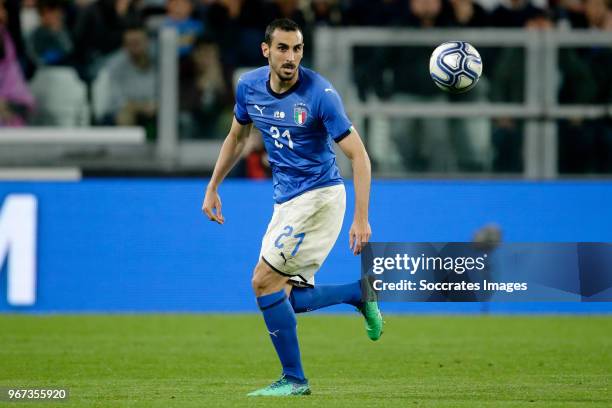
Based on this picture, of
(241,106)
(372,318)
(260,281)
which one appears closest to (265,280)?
(260,281)

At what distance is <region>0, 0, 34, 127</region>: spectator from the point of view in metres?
15.6

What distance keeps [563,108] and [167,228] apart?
4.71 m

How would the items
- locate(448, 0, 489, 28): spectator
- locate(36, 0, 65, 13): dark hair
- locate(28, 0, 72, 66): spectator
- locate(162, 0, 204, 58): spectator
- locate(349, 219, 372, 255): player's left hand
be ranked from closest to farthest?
locate(349, 219, 372, 255): player's left hand
locate(448, 0, 489, 28): spectator
locate(162, 0, 204, 58): spectator
locate(28, 0, 72, 66): spectator
locate(36, 0, 65, 13): dark hair

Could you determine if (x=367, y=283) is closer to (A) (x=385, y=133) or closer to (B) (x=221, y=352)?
(B) (x=221, y=352)

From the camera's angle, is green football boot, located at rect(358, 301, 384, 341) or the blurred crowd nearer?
green football boot, located at rect(358, 301, 384, 341)

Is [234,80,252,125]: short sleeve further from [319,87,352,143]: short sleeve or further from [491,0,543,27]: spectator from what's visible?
[491,0,543,27]: spectator

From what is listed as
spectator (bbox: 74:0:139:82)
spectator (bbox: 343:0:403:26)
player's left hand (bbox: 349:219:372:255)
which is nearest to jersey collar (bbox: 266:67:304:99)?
player's left hand (bbox: 349:219:372:255)

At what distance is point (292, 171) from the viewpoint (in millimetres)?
8406

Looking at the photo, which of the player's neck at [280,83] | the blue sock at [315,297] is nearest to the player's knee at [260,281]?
the blue sock at [315,297]

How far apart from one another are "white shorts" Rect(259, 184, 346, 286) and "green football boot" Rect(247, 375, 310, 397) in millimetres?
683

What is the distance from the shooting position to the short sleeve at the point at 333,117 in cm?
806

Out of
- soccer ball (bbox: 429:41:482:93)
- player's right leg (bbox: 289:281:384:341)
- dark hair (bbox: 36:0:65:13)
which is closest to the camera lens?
player's right leg (bbox: 289:281:384:341)

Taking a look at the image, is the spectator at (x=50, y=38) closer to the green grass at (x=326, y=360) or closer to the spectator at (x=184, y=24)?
the spectator at (x=184, y=24)

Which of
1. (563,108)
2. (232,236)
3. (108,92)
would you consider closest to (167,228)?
(232,236)
